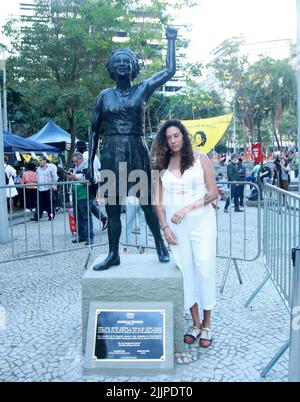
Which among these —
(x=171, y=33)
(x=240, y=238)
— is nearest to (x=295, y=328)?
(x=171, y=33)

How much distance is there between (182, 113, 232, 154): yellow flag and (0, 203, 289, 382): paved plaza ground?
4.56 m

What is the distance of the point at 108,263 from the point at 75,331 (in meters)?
0.72

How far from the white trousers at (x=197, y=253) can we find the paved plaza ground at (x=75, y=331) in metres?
0.45

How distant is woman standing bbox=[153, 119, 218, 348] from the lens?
3.29 m

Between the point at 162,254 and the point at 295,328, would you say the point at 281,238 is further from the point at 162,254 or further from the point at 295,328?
the point at 295,328

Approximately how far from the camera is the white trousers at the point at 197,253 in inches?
130

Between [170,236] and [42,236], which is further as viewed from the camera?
[42,236]

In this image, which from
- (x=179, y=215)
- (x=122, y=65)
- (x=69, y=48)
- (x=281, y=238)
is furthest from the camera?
(x=69, y=48)

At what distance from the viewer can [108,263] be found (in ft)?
11.9

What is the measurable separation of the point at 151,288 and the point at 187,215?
24.4 inches

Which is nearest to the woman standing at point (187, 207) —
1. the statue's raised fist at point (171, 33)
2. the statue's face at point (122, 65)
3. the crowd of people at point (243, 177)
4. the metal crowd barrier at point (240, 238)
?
the statue's face at point (122, 65)

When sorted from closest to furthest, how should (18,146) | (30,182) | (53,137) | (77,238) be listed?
1. (77,238)
2. (30,182)
3. (18,146)
4. (53,137)

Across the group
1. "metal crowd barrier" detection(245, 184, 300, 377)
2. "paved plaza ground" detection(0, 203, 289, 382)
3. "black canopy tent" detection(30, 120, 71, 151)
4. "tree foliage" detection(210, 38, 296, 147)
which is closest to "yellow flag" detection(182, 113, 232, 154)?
"paved plaza ground" detection(0, 203, 289, 382)
